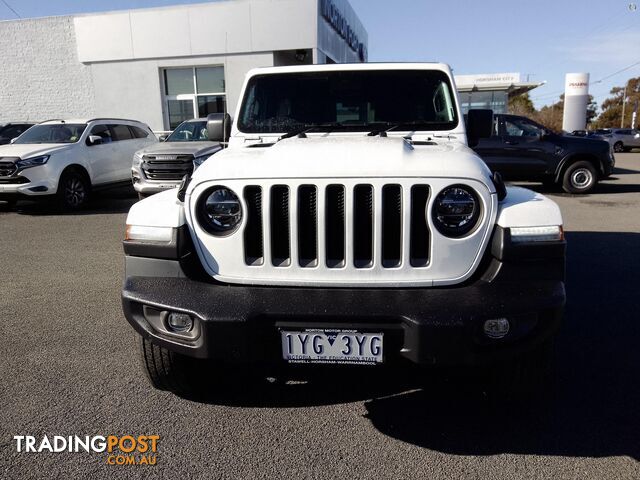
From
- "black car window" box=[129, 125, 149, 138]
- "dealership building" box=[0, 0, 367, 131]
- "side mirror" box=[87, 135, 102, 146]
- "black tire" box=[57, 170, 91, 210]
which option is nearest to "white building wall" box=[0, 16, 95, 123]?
"dealership building" box=[0, 0, 367, 131]

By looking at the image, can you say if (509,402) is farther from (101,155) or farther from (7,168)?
(101,155)

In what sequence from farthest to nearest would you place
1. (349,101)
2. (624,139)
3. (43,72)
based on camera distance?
(624,139), (43,72), (349,101)

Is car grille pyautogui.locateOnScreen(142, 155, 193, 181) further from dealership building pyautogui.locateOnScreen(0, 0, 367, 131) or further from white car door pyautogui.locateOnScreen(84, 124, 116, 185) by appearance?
dealership building pyautogui.locateOnScreen(0, 0, 367, 131)

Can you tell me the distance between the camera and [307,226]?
Result: 2420mm

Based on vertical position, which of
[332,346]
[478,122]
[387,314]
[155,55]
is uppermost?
[155,55]

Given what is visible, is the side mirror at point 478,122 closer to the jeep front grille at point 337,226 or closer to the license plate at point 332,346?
the jeep front grille at point 337,226

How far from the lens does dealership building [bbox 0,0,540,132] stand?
17.6m

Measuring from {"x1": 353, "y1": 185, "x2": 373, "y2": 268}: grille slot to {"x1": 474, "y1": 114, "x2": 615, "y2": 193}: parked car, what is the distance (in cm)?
973

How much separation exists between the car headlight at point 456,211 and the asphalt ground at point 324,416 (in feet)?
3.53

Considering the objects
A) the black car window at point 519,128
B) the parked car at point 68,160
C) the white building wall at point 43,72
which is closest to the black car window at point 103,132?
the parked car at point 68,160

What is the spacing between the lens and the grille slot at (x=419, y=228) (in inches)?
93.3

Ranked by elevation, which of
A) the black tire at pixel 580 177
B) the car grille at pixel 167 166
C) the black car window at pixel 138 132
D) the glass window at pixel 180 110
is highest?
the glass window at pixel 180 110

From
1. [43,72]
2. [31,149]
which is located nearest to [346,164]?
[31,149]

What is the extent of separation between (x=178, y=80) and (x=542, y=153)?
526 inches
